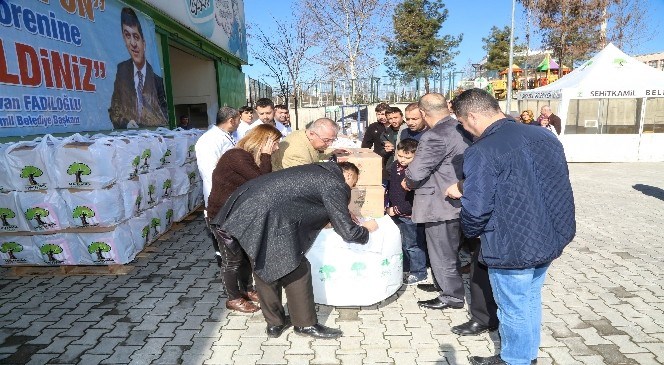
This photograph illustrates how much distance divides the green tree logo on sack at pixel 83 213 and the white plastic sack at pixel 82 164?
0.23m

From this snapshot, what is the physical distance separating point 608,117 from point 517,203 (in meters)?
14.1

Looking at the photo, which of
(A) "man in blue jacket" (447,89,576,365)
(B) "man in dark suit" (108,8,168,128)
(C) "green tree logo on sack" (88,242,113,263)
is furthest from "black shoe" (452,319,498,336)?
(B) "man in dark suit" (108,8,168,128)

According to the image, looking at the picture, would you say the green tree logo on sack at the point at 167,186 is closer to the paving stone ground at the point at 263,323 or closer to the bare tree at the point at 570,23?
the paving stone ground at the point at 263,323

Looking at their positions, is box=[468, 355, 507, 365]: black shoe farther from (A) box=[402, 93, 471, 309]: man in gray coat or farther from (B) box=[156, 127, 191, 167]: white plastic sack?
(B) box=[156, 127, 191, 167]: white plastic sack

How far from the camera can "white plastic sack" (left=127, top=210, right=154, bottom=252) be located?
4973 millimetres

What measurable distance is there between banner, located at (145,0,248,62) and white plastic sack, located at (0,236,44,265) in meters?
5.21

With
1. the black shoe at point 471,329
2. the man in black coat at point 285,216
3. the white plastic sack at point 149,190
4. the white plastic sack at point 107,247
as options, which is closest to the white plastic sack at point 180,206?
the white plastic sack at point 149,190

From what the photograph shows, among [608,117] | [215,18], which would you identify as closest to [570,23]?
[608,117]

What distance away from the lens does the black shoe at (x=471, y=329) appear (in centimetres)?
343

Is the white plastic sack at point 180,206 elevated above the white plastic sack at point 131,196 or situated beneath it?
situated beneath

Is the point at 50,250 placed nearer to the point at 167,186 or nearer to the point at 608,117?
the point at 167,186

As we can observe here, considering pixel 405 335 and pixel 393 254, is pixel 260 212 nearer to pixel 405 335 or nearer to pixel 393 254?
pixel 393 254

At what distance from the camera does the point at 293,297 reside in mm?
3326

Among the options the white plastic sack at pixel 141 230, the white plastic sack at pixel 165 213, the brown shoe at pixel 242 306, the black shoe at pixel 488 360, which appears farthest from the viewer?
the white plastic sack at pixel 165 213
